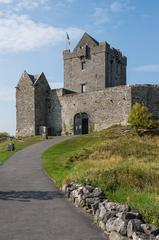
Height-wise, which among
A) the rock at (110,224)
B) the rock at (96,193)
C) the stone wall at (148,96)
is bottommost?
the rock at (110,224)

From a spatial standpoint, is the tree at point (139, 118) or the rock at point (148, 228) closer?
the rock at point (148, 228)

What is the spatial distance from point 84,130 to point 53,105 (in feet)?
24.2

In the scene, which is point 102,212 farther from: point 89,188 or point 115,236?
point 89,188

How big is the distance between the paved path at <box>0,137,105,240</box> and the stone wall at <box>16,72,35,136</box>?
1634 inches

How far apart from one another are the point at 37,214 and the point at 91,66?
56.8 metres

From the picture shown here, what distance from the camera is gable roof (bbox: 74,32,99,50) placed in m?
71.0

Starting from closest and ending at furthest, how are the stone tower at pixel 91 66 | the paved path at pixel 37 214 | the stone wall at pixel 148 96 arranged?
the paved path at pixel 37 214 → the stone wall at pixel 148 96 → the stone tower at pixel 91 66

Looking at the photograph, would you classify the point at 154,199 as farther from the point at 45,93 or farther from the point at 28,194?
the point at 45,93

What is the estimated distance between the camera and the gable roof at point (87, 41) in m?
71.0

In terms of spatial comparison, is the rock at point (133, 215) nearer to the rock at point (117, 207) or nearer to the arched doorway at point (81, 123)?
the rock at point (117, 207)

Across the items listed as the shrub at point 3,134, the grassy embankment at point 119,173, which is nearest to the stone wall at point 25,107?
the shrub at point 3,134

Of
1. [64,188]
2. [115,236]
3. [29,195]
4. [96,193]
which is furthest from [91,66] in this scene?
[115,236]

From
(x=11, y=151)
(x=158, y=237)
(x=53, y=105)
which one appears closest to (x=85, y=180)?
(x=158, y=237)

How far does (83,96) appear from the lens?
63000mm
